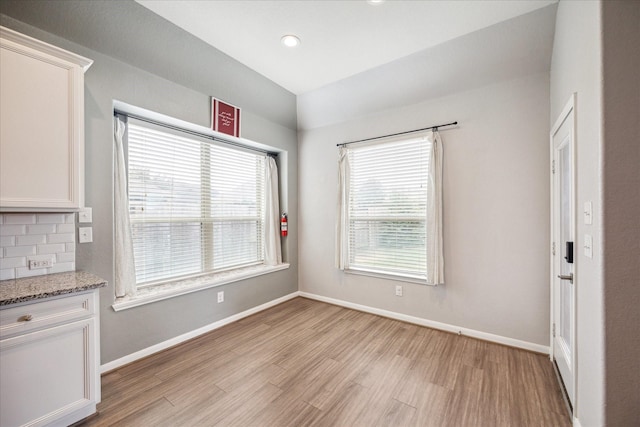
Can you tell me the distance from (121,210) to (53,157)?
0.78m

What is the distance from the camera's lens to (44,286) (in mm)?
1656

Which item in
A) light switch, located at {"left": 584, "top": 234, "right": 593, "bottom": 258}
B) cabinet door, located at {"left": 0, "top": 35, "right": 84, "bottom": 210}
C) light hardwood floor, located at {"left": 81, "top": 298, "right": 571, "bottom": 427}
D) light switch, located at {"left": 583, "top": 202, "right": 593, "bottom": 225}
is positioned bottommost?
light hardwood floor, located at {"left": 81, "top": 298, "right": 571, "bottom": 427}

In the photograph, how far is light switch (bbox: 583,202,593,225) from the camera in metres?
1.38

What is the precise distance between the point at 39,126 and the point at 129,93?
859mm

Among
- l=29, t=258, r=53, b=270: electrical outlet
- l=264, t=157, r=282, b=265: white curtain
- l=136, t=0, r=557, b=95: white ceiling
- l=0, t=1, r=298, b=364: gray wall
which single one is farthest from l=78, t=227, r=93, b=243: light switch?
l=264, t=157, r=282, b=265: white curtain

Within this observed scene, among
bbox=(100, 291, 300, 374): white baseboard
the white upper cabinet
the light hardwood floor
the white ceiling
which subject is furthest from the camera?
bbox=(100, 291, 300, 374): white baseboard

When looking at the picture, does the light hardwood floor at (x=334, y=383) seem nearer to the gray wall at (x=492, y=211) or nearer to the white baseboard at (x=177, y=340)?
the white baseboard at (x=177, y=340)

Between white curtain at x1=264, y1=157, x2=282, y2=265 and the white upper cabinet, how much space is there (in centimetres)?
239

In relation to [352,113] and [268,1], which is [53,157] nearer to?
[268,1]

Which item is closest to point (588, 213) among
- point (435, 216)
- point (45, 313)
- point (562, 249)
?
point (562, 249)

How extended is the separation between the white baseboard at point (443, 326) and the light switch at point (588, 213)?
1808mm

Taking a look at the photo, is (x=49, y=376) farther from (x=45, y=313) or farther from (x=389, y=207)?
(x=389, y=207)

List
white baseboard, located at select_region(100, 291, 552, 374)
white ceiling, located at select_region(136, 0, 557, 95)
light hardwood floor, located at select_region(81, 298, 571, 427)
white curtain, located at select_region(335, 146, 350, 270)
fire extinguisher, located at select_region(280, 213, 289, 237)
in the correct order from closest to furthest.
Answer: light hardwood floor, located at select_region(81, 298, 571, 427) → white ceiling, located at select_region(136, 0, 557, 95) → white baseboard, located at select_region(100, 291, 552, 374) → white curtain, located at select_region(335, 146, 350, 270) → fire extinguisher, located at select_region(280, 213, 289, 237)

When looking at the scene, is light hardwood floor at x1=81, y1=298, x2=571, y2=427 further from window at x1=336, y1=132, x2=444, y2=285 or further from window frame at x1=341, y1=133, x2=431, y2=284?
window at x1=336, y1=132, x2=444, y2=285
